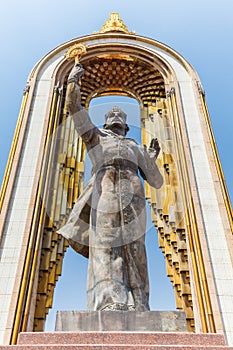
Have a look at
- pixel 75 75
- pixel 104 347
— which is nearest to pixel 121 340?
pixel 104 347

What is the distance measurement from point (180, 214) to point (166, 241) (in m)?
0.64

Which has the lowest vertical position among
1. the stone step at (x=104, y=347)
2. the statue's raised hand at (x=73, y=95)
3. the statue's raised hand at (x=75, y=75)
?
the stone step at (x=104, y=347)

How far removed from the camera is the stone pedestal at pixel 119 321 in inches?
130

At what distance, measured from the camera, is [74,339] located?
2.98 meters

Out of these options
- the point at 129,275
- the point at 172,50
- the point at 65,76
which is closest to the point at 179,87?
the point at 172,50

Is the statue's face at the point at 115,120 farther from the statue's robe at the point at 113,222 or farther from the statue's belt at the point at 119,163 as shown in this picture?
the statue's belt at the point at 119,163

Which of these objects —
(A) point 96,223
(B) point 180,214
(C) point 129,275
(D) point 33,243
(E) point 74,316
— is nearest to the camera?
(E) point 74,316

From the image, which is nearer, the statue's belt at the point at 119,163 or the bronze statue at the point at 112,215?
the bronze statue at the point at 112,215

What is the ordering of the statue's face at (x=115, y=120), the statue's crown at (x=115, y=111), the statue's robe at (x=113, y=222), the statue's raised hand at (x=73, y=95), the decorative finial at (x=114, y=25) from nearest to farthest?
the statue's robe at (x=113, y=222), the statue's raised hand at (x=73, y=95), the statue's face at (x=115, y=120), the statue's crown at (x=115, y=111), the decorative finial at (x=114, y=25)

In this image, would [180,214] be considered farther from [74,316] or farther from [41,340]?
[41,340]

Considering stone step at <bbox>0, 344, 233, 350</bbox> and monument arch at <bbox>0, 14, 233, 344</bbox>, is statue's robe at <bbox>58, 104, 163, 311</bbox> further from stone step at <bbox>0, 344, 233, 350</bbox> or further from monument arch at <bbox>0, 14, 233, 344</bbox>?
monument arch at <bbox>0, 14, 233, 344</bbox>

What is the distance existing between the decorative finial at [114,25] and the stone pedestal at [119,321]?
9.45 metres

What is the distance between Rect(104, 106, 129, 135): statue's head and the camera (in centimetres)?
518

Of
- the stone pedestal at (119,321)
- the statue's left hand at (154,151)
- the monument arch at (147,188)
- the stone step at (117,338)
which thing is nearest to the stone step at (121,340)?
the stone step at (117,338)
